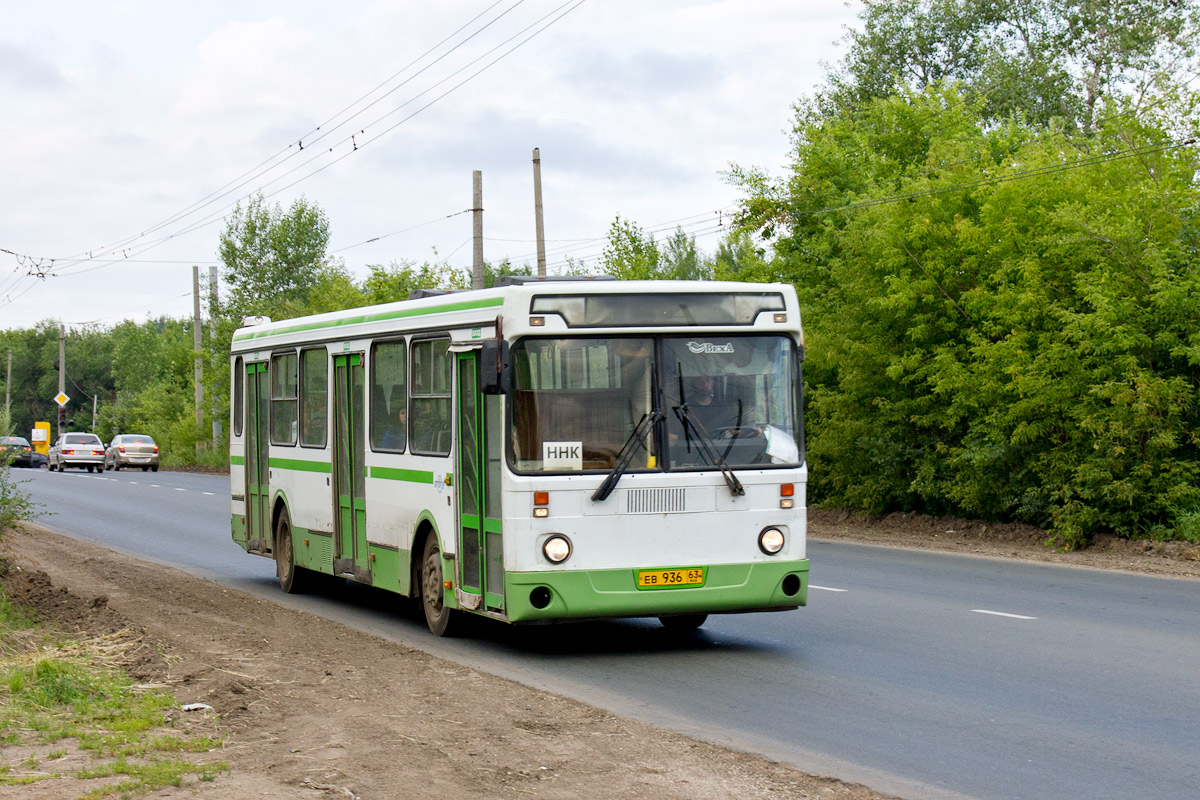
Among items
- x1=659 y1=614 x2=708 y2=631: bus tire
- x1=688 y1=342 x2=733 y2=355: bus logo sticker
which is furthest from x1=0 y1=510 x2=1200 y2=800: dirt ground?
x1=688 y1=342 x2=733 y2=355: bus logo sticker

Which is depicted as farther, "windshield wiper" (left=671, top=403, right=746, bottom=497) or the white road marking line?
the white road marking line

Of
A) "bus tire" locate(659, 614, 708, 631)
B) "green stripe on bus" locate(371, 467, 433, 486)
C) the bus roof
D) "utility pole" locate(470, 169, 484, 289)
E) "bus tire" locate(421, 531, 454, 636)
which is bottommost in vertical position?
"bus tire" locate(659, 614, 708, 631)

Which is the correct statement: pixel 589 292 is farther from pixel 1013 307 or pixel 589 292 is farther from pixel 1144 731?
pixel 1013 307

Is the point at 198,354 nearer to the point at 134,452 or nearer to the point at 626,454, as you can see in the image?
the point at 134,452

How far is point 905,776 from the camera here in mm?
7043

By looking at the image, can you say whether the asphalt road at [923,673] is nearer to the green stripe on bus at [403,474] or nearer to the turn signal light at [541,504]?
the turn signal light at [541,504]

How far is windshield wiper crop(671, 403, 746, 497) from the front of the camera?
35.0 ft

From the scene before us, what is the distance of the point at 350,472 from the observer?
13883 mm

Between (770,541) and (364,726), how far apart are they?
3.97 m

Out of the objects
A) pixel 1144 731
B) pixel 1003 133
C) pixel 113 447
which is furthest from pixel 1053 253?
pixel 113 447

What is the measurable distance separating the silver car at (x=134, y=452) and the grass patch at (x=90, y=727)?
5199 cm

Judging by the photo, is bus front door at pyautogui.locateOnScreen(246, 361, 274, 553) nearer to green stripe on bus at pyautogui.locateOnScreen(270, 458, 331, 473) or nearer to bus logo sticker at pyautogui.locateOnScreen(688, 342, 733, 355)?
green stripe on bus at pyautogui.locateOnScreen(270, 458, 331, 473)

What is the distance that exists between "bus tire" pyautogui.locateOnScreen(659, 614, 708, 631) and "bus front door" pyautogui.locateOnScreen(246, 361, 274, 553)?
610 cm

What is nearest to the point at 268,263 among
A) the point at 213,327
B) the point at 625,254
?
the point at 213,327
